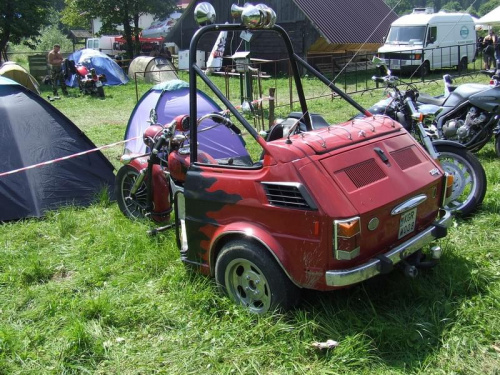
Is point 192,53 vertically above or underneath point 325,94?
above

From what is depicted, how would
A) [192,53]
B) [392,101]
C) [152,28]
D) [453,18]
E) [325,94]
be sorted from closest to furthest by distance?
[192,53] < [392,101] < [325,94] < [453,18] < [152,28]

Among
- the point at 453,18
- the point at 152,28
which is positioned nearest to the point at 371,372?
the point at 453,18

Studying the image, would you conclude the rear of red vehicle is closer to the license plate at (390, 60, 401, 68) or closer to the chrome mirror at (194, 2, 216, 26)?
the chrome mirror at (194, 2, 216, 26)

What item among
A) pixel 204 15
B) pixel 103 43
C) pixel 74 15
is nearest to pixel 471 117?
pixel 204 15

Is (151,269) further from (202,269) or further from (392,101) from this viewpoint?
(392,101)

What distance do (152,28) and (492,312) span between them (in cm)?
4412

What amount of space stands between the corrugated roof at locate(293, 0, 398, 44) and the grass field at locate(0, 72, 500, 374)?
59.8 feet

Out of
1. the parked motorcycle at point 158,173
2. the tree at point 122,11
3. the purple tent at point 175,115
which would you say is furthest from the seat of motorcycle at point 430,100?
the tree at point 122,11

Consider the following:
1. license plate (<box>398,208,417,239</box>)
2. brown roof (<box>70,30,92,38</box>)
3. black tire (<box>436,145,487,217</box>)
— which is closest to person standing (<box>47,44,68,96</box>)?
black tire (<box>436,145,487,217</box>)

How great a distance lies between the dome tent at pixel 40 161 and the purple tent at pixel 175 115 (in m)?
1.20

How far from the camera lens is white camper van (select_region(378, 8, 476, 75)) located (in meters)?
18.5

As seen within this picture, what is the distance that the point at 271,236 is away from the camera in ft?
10.3

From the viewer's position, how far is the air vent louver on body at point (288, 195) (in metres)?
2.97

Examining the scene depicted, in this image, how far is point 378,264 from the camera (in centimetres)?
301
